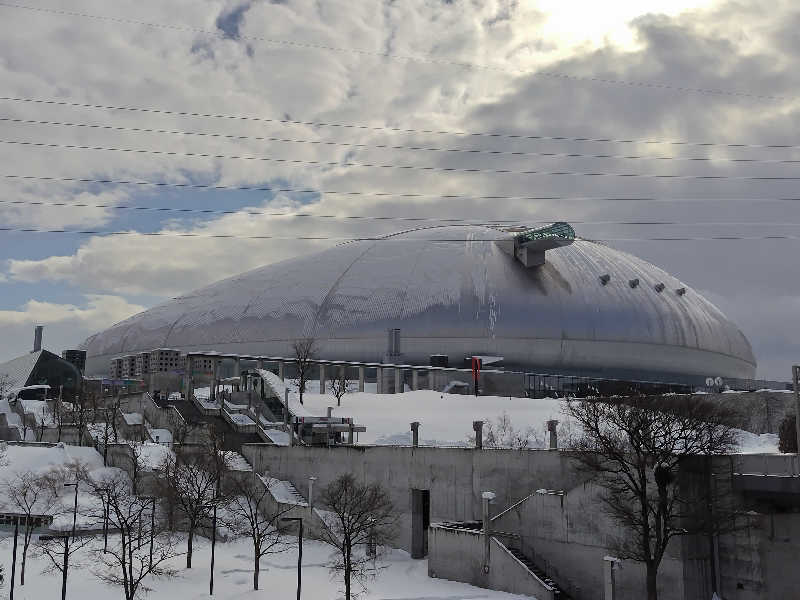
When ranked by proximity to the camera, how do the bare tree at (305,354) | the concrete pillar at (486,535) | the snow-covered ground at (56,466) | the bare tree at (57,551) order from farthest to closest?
the bare tree at (305,354)
the snow-covered ground at (56,466)
the bare tree at (57,551)
the concrete pillar at (486,535)

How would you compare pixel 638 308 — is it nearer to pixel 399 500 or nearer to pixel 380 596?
pixel 399 500

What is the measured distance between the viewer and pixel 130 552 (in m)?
26.4

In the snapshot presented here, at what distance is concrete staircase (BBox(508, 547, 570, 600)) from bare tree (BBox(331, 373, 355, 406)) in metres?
29.9

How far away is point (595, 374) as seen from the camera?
85.9 meters

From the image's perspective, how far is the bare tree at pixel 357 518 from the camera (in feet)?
111

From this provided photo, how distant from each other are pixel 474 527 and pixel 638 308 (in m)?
61.5

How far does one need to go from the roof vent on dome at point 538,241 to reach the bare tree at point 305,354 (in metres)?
24.9

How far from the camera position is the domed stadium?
84.1m

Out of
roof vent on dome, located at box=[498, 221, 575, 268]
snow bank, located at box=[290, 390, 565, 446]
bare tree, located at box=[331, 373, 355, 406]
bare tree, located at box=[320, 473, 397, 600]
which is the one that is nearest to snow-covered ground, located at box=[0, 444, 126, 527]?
bare tree, located at box=[320, 473, 397, 600]

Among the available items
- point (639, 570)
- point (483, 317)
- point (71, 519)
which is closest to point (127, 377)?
point (483, 317)

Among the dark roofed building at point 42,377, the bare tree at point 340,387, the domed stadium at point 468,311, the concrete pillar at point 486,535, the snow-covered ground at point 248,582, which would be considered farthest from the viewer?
the dark roofed building at point 42,377

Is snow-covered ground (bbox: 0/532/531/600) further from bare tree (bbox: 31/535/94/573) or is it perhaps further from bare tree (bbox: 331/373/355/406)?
bare tree (bbox: 331/373/355/406)

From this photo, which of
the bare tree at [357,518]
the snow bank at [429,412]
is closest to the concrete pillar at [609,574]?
the bare tree at [357,518]

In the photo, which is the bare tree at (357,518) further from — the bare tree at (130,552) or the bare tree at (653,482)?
the bare tree at (653,482)
